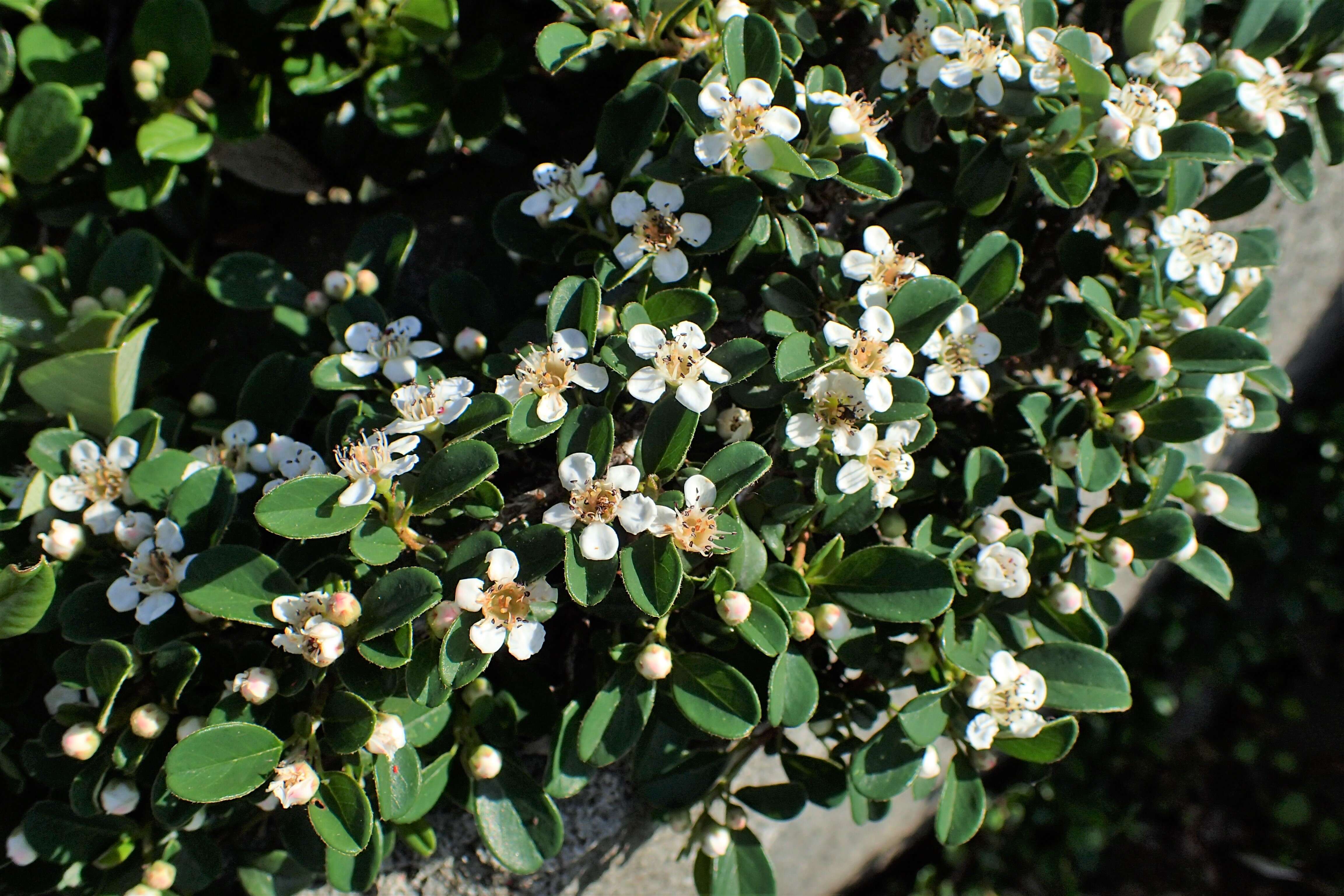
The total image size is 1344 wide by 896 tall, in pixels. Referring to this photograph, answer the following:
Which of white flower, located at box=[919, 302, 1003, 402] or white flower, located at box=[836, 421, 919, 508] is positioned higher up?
white flower, located at box=[919, 302, 1003, 402]

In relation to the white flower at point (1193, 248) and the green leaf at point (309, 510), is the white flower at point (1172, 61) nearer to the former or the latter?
the white flower at point (1193, 248)

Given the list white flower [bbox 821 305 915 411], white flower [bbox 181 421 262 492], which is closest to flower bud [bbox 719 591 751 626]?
white flower [bbox 821 305 915 411]

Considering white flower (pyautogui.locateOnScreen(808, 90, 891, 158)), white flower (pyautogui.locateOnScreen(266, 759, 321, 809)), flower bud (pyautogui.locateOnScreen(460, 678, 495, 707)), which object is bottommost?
flower bud (pyautogui.locateOnScreen(460, 678, 495, 707))

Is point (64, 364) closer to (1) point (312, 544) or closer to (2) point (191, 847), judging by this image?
(1) point (312, 544)

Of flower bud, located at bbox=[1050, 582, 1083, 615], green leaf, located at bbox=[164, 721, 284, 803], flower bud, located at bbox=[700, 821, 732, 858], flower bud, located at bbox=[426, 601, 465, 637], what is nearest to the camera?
green leaf, located at bbox=[164, 721, 284, 803]

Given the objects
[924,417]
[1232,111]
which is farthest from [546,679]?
[1232,111]

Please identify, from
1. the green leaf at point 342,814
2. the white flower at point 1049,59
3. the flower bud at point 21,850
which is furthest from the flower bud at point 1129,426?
the flower bud at point 21,850

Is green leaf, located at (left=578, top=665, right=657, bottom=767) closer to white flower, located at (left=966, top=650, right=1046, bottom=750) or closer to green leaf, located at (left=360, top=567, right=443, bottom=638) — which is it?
green leaf, located at (left=360, top=567, right=443, bottom=638)

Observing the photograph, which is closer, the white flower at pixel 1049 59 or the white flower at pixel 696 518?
the white flower at pixel 696 518

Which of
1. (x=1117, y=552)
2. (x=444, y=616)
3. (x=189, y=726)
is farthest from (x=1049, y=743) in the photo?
(x=189, y=726)
